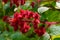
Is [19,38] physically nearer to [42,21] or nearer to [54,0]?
[42,21]

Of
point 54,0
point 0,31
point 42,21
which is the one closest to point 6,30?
point 0,31

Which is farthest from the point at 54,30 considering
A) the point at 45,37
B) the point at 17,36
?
the point at 17,36

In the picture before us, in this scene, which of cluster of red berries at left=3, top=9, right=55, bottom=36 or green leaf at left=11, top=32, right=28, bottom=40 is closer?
cluster of red berries at left=3, top=9, right=55, bottom=36

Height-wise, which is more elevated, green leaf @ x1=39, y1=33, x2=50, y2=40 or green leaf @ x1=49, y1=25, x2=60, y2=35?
green leaf @ x1=49, y1=25, x2=60, y2=35

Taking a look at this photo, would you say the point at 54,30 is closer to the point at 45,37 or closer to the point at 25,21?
the point at 45,37

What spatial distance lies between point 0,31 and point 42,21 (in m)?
0.24

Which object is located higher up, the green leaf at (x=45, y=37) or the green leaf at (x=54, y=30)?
the green leaf at (x=54, y=30)

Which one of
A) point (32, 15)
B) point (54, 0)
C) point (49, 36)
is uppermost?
point (54, 0)

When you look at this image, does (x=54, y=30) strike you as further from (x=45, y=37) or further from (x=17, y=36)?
(x=17, y=36)

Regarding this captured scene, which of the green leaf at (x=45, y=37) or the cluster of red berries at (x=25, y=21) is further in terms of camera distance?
the green leaf at (x=45, y=37)

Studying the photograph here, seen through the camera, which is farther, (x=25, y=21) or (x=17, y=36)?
(x=17, y=36)

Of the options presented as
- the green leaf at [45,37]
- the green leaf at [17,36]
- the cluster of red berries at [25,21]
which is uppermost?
the cluster of red berries at [25,21]

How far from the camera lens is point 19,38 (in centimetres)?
119

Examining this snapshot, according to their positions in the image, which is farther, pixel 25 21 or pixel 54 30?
pixel 54 30
